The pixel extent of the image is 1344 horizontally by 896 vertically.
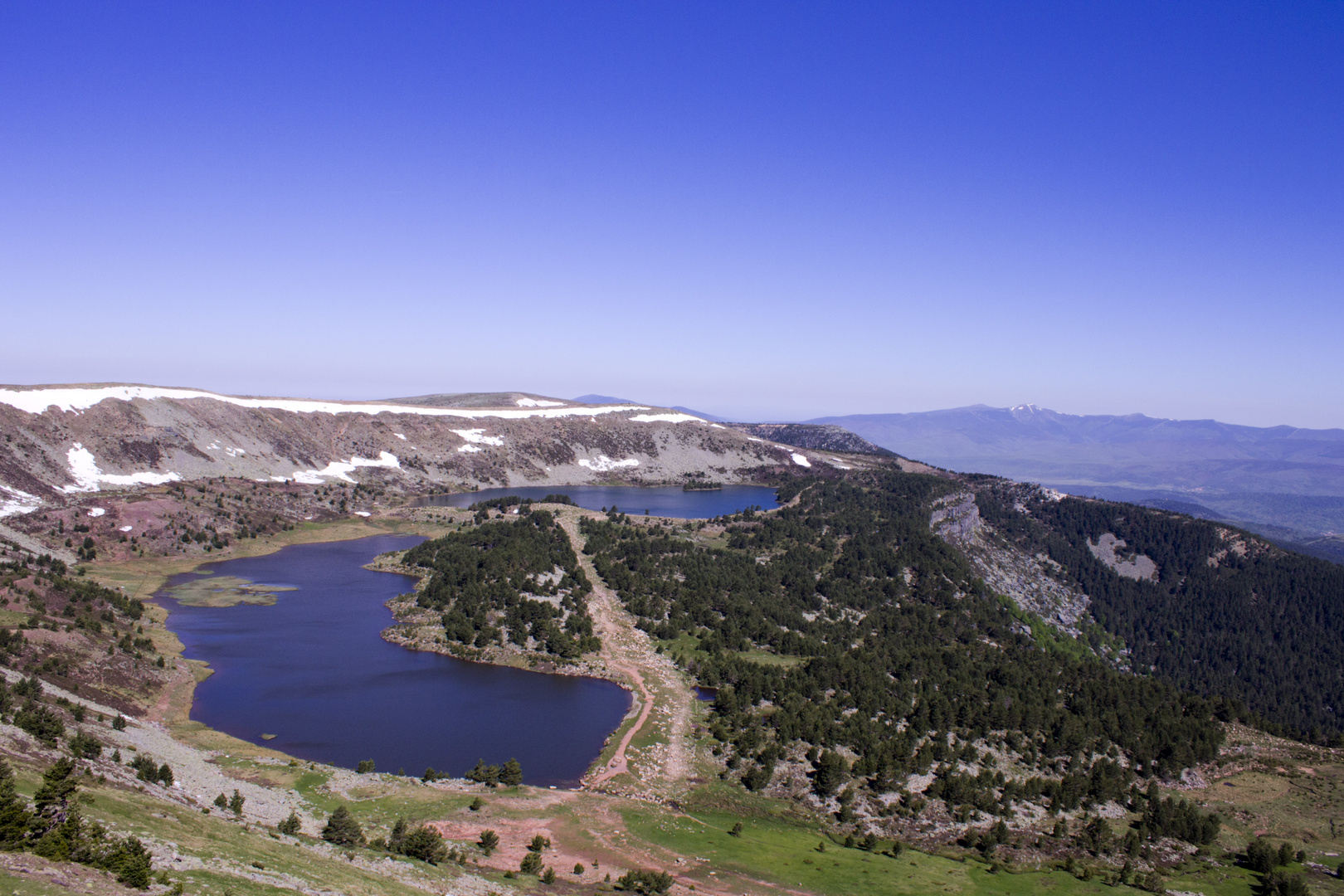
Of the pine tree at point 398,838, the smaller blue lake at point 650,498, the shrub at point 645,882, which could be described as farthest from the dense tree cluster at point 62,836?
the smaller blue lake at point 650,498

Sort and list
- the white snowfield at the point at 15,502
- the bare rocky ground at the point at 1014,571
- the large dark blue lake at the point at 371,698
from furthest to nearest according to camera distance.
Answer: the bare rocky ground at the point at 1014,571, the white snowfield at the point at 15,502, the large dark blue lake at the point at 371,698

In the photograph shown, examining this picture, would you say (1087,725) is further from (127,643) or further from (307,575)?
(307,575)

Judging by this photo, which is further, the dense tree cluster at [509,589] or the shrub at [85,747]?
the dense tree cluster at [509,589]

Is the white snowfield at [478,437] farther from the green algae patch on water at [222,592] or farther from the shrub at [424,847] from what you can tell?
the shrub at [424,847]

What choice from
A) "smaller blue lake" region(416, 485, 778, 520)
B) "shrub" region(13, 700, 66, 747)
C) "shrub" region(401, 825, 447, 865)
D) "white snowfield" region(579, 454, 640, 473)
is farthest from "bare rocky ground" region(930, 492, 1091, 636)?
"shrub" region(13, 700, 66, 747)

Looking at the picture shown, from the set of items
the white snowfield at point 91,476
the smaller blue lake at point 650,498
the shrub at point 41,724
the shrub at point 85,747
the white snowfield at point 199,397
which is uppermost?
the white snowfield at point 199,397

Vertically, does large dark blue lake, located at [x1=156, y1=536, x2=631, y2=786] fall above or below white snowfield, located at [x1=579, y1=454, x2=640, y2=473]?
below

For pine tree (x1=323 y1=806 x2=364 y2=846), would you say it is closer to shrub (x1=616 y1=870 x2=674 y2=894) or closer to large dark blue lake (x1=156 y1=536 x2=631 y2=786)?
large dark blue lake (x1=156 y1=536 x2=631 y2=786)
